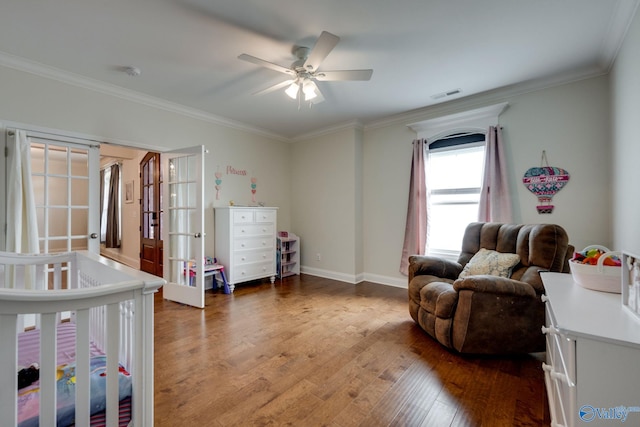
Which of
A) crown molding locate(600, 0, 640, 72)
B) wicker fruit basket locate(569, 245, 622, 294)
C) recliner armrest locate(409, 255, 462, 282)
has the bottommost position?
recliner armrest locate(409, 255, 462, 282)

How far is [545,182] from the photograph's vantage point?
9.55ft

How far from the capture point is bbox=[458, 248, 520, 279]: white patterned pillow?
93.8 inches

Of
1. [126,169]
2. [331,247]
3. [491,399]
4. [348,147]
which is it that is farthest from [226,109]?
[491,399]

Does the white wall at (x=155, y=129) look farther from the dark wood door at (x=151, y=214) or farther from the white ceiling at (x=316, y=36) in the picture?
the dark wood door at (x=151, y=214)

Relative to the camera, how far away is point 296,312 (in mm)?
2992

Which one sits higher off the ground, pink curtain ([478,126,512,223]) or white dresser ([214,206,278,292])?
pink curtain ([478,126,512,223])

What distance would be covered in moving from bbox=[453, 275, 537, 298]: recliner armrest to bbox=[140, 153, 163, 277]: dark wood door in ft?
14.1

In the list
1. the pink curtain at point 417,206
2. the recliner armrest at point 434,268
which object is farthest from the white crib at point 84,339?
the pink curtain at point 417,206

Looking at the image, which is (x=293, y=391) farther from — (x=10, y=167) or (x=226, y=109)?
(x=226, y=109)

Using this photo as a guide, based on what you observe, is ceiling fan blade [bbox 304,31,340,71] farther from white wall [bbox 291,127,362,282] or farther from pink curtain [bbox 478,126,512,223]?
pink curtain [bbox 478,126,512,223]

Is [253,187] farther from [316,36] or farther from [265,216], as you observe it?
[316,36]

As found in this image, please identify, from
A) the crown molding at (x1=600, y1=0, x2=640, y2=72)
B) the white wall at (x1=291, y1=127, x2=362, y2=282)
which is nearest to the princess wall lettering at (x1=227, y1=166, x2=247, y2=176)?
the white wall at (x1=291, y1=127, x2=362, y2=282)

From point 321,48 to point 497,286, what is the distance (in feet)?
7.28

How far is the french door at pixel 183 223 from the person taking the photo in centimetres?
321
